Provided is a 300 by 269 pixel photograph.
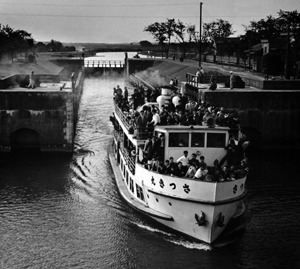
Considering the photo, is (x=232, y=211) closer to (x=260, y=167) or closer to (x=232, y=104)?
(x=260, y=167)

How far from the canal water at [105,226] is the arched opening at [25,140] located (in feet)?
11.1

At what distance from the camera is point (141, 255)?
23.2 meters

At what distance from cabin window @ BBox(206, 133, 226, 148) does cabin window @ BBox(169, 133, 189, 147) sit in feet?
3.26

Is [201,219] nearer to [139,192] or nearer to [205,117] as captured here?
[139,192]

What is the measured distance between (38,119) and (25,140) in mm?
2350

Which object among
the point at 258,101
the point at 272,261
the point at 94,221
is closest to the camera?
the point at 272,261

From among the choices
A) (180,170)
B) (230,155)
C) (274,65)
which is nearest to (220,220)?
(180,170)

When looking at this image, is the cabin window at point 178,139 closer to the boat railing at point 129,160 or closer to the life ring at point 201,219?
the boat railing at point 129,160

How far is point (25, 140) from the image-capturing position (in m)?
42.5

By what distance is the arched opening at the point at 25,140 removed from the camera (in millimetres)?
42188

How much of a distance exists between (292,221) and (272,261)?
195 inches

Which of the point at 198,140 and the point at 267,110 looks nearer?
the point at 198,140

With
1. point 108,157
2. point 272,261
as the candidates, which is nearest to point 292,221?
point 272,261

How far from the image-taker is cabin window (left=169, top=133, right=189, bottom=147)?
2486 cm
